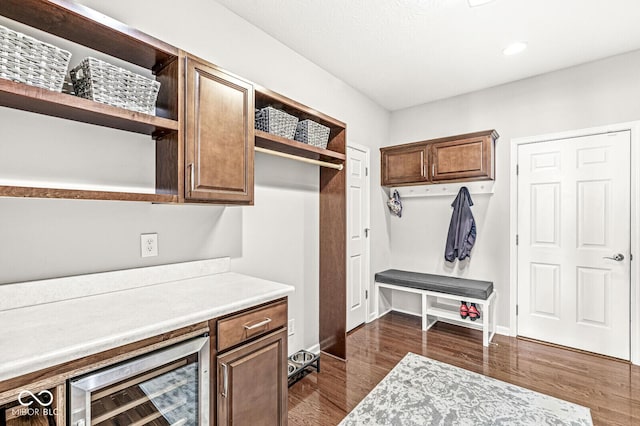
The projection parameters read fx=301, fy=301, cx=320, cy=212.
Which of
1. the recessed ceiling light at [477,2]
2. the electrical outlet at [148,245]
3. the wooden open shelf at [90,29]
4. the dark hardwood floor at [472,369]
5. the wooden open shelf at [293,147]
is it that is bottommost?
the dark hardwood floor at [472,369]

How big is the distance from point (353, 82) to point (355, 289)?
90.7 inches

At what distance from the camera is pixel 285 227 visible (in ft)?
8.44

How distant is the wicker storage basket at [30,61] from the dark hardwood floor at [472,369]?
86.2 inches

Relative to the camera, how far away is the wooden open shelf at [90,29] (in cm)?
118

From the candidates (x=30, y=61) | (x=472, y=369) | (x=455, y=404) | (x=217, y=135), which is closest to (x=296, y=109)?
(x=217, y=135)

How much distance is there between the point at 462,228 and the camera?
3424mm

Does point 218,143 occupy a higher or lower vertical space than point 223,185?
higher

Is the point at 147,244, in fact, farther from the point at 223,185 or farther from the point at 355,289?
the point at 355,289

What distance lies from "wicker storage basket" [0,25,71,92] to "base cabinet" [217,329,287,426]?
1319mm

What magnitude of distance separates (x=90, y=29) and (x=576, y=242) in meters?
4.01

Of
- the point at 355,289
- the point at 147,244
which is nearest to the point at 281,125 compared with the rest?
the point at 147,244

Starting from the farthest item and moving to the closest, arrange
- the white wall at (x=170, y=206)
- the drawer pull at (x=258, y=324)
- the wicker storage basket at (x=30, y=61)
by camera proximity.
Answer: the drawer pull at (x=258, y=324), the white wall at (x=170, y=206), the wicker storage basket at (x=30, y=61)

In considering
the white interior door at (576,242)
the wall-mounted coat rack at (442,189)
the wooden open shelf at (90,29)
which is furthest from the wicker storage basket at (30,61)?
the white interior door at (576,242)

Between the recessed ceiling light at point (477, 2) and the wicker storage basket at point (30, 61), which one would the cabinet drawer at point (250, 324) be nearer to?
the wicker storage basket at point (30, 61)
